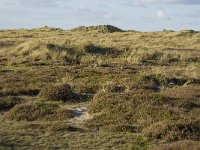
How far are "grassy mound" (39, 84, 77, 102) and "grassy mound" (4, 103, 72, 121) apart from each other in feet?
6.06

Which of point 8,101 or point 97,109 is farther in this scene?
point 8,101

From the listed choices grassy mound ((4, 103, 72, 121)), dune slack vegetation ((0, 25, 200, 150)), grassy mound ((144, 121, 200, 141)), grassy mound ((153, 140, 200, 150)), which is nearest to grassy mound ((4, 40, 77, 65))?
dune slack vegetation ((0, 25, 200, 150))

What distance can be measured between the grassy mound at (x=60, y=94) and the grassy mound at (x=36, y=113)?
185 cm

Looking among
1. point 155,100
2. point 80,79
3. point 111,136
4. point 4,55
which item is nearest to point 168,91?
point 155,100

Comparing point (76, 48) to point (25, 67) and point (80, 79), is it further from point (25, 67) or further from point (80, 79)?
point (80, 79)

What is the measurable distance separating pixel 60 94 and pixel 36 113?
2822 mm

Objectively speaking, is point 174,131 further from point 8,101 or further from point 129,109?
point 8,101

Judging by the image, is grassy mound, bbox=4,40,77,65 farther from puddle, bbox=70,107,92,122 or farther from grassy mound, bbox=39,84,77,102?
puddle, bbox=70,107,92,122

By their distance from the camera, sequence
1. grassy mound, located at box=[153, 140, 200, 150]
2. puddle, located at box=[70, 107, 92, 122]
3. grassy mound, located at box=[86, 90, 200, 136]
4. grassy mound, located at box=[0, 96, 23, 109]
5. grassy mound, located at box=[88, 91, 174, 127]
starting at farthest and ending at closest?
grassy mound, located at box=[0, 96, 23, 109] < puddle, located at box=[70, 107, 92, 122] < grassy mound, located at box=[88, 91, 174, 127] < grassy mound, located at box=[86, 90, 200, 136] < grassy mound, located at box=[153, 140, 200, 150]

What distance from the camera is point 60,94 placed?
1764 cm

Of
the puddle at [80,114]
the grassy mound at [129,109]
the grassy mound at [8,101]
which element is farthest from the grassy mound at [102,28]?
the puddle at [80,114]

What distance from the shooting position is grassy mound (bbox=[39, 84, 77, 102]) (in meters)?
17.6

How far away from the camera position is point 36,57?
103 ft

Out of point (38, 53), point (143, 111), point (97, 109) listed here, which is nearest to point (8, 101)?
point (97, 109)
